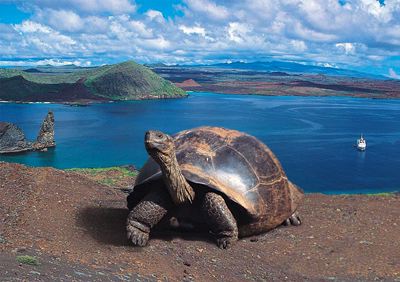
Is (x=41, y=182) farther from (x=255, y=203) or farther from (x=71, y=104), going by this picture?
(x=71, y=104)

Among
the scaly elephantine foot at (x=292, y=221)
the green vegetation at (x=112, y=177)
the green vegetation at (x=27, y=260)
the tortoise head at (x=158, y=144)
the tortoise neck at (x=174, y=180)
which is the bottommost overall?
the green vegetation at (x=112, y=177)

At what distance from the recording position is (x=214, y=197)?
425 inches

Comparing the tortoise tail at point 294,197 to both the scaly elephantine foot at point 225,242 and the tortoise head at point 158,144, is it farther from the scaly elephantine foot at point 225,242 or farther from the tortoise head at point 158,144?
the tortoise head at point 158,144

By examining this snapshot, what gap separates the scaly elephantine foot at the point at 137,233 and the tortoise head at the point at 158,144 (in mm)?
1743

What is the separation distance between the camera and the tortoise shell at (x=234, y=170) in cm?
1124

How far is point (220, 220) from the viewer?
35.7 ft

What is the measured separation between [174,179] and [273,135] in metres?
83.7

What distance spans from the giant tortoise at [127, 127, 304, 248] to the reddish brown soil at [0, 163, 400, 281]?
52cm

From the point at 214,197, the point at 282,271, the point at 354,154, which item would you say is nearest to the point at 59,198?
the point at 214,197

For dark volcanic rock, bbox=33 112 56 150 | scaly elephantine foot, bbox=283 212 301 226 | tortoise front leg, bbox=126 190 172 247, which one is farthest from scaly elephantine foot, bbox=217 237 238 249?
dark volcanic rock, bbox=33 112 56 150

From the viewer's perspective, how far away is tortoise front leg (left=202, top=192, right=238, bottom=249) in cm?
1077

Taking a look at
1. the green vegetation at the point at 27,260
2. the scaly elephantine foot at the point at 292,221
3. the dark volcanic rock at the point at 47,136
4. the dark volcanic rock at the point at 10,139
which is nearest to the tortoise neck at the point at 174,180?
the green vegetation at the point at 27,260

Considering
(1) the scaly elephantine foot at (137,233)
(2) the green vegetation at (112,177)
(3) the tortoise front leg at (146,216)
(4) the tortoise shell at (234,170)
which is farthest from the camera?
(2) the green vegetation at (112,177)

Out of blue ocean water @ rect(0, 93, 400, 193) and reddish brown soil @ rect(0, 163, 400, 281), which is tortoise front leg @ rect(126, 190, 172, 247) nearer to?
reddish brown soil @ rect(0, 163, 400, 281)
